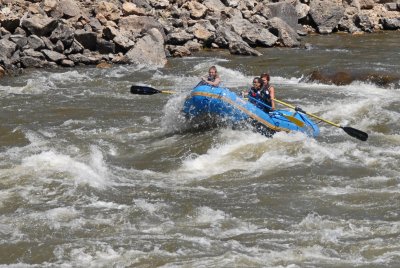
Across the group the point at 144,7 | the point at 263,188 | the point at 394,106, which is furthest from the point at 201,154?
the point at 144,7

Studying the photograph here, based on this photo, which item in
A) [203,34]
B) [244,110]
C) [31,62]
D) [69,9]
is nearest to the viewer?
[244,110]

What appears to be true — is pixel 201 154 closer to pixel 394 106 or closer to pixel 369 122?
pixel 369 122

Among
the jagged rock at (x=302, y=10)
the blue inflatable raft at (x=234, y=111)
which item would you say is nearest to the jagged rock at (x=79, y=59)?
the blue inflatable raft at (x=234, y=111)

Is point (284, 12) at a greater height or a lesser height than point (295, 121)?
greater

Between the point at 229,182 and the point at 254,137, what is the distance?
2.19 meters

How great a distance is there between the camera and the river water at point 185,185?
8.16 m

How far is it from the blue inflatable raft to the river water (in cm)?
26

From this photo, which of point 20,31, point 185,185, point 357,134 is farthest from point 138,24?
point 185,185

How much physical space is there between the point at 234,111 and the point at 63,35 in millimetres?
8783

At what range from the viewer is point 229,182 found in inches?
416

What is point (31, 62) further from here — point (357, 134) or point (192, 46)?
point (357, 134)

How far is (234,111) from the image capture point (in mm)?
12875

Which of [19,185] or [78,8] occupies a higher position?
[78,8]

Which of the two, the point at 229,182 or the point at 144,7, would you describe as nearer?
the point at 229,182
